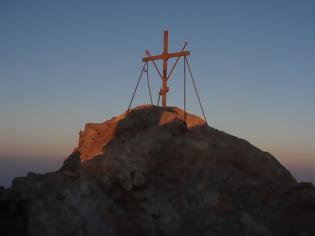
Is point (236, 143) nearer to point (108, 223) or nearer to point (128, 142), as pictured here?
point (128, 142)

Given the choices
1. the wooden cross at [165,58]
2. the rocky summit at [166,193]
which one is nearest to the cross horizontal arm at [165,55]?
the wooden cross at [165,58]

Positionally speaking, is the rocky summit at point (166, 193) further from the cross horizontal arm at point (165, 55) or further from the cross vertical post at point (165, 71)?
the cross horizontal arm at point (165, 55)

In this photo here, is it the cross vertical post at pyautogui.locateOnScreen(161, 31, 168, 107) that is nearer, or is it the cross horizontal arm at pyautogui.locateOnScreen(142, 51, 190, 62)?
the cross horizontal arm at pyautogui.locateOnScreen(142, 51, 190, 62)

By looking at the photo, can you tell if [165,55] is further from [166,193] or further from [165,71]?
[166,193]

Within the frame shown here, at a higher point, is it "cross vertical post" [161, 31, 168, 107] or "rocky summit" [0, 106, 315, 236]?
"cross vertical post" [161, 31, 168, 107]

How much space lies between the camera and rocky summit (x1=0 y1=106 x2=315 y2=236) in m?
15.6

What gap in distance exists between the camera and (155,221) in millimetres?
16453

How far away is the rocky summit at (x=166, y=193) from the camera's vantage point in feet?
51.1

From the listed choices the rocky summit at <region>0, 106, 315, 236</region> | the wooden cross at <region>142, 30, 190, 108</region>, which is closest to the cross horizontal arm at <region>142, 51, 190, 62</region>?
the wooden cross at <region>142, 30, 190, 108</region>

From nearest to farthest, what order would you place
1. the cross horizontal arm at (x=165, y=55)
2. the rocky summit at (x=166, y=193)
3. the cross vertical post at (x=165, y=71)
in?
the rocky summit at (x=166, y=193) < the cross horizontal arm at (x=165, y=55) < the cross vertical post at (x=165, y=71)

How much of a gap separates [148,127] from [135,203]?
17.6 ft

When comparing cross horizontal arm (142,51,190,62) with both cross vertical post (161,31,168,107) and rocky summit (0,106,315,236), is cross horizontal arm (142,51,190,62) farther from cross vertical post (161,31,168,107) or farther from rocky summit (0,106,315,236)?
rocky summit (0,106,315,236)

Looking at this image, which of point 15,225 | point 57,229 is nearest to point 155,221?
point 57,229

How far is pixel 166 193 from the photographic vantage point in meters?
17.6
